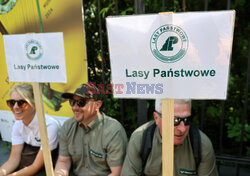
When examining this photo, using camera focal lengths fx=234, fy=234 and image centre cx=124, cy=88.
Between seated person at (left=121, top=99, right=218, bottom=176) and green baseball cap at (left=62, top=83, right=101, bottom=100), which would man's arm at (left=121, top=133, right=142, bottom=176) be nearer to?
seated person at (left=121, top=99, right=218, bottom=176)

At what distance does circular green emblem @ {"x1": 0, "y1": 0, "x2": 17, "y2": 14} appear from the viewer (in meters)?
2.83

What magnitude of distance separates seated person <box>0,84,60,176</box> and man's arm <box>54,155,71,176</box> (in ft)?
0.62

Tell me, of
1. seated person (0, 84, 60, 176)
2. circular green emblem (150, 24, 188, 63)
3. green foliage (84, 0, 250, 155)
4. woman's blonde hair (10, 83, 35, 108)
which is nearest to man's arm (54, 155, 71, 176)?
seated person (0, 84, 60, 176)

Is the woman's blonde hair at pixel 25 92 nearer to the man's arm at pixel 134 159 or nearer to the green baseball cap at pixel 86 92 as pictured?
the green baseball cap at pixel 86 92

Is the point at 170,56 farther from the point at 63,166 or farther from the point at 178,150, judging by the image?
the point at 63,166

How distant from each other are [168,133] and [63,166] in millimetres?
1549

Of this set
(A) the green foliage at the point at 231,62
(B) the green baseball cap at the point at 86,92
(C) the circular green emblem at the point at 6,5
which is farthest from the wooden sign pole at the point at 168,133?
(C) the circular green emblem at the point at 6,5

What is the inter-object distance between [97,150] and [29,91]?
958mm

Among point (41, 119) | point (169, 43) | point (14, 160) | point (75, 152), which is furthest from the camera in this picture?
point (14, 160)

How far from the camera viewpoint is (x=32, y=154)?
8.64ft

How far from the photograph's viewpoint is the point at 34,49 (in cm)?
160

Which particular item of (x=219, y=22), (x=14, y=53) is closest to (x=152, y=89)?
(x=219, y=22)

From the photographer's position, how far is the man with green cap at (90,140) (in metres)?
2.21

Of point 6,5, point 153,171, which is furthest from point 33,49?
point 6,5
